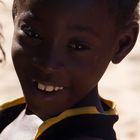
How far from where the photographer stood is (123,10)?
1654 millimetres

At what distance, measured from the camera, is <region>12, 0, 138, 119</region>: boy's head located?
1.59 metres

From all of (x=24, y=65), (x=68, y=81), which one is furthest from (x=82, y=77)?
(x=24, y=65)

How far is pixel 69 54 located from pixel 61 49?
0.08 ft

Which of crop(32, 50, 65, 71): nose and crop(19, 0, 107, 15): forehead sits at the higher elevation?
crop(19, 0, 107, 15): forehead

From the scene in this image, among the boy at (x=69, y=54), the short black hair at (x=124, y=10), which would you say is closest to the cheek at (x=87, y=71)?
the boy at (x=69, y=54)

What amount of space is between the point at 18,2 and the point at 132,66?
2.18 m

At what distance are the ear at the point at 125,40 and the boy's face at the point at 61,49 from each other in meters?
0.03

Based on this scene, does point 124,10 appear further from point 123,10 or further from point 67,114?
point 67,114

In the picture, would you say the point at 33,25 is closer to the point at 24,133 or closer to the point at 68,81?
the point at 68,81

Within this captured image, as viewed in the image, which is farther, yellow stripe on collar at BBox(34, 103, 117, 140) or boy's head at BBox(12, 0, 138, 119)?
yellow stripe on collar at BBox(34, 103, 117, 140)

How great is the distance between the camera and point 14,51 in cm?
171

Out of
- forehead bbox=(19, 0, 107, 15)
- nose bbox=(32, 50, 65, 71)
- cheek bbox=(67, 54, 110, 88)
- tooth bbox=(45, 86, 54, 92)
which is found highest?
forehead bbox=(19, 0, 107, 15)

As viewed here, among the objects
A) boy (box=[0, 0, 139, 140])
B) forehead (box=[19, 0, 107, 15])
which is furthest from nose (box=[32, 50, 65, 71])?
forehead (box=[19, 0, 107, 15])

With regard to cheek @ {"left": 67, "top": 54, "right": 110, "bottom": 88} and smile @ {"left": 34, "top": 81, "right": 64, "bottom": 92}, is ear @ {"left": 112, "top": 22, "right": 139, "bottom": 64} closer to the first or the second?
cheek @ {"left": 67, "top": 54, "right": 110, "bottom": 88}
